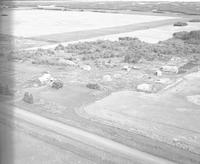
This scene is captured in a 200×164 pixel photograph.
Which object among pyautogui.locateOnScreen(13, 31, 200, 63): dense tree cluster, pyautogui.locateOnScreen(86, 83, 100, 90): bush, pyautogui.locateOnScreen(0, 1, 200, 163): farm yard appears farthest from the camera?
Result: pyautogui.locateOnScreen(13, 31, 200, 63): dense tree cluster

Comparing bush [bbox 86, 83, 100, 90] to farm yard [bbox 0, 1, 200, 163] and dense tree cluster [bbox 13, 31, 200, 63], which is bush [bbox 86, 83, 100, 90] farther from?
dense tree cluster [bbox 13, 31, 200, 63]

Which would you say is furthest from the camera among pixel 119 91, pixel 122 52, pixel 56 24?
pixel 56 24

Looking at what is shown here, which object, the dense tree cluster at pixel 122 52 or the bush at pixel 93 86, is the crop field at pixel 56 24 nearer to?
the dense tree cluster at pixel 122 52

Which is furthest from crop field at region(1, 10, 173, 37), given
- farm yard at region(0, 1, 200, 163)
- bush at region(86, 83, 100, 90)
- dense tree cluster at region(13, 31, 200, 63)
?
bush at region(86, 83, 100, 90)

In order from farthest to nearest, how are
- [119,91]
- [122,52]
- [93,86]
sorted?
[122,52] → [93,86] → [119,91]

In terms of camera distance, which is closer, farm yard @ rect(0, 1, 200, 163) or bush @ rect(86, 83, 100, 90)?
farm yard @ rect(0, 1, 200, 163)

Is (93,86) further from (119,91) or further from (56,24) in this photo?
(56,24)

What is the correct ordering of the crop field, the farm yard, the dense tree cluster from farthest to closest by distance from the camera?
1. the crop field
2. the dense tree cluster
3. the farm yard

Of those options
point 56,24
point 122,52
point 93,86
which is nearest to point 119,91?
point 93,86

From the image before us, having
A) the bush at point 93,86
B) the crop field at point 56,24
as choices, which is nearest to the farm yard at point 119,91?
the bush at point 93,86

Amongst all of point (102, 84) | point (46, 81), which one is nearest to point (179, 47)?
point (102, 84)

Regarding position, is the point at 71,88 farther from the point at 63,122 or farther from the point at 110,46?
the point at 110,46

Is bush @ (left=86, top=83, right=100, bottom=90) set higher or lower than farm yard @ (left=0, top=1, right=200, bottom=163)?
higher
